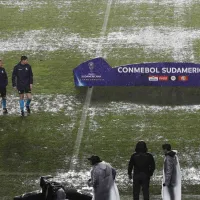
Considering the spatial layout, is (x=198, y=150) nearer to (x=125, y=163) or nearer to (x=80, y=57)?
(x=125, y=163)

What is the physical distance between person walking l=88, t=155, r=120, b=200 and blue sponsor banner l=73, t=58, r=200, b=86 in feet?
26.2

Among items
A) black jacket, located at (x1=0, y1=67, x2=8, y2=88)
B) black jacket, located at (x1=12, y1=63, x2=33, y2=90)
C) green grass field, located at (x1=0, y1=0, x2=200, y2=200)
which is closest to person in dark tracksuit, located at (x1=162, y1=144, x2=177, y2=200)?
green grass field, located at (x1=0, y1=0, x2=200, y2=200)

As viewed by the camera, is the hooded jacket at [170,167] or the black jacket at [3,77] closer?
the hooded jacket at [170,167]

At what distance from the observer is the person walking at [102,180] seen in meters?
15.3

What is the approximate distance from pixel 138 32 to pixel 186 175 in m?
11.6

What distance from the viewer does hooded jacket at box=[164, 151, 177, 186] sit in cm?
1588

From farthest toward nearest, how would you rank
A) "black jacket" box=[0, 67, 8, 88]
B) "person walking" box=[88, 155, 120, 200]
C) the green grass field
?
"black jacket" box=[0, 67, 8, 88]
the green grass field
"person walking" box=[88, 155, 120, 200]

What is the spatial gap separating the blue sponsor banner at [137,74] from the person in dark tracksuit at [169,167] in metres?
7.36

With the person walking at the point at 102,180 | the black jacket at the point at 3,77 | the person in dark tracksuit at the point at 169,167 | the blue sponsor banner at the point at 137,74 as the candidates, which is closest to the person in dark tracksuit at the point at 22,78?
the black jacket at the point at 3,77

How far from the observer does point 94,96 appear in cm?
2348

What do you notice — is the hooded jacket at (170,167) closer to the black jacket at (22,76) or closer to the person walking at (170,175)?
the person walking at (170,175)

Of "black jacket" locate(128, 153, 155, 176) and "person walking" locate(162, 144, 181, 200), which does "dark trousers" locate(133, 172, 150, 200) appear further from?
"person walking" locate(162, 144, 181, 200)

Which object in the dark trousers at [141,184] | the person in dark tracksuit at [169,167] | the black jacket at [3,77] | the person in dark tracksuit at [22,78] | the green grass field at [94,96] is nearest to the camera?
the person in dark tracksuit at [169,167]

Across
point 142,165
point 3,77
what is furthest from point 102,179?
point 3,77
